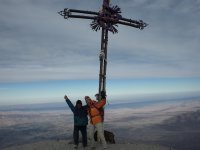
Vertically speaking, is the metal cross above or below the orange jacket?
above

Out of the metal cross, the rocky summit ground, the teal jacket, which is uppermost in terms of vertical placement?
the metal cross

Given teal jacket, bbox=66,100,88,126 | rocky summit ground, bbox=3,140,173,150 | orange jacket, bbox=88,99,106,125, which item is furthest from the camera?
rocky summit ground, bbox=3,140,173,150

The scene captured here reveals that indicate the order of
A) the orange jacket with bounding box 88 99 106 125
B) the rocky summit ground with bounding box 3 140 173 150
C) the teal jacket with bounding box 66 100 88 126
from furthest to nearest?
the rocky summit ground with bounding box 3 140 173 150 → the teal jacket with bounding box 66 100 88 126 → the orange jacket with bounding box 88 99 106 125

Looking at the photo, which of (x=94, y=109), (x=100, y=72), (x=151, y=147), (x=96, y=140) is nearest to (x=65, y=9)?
(x=100, y=72)

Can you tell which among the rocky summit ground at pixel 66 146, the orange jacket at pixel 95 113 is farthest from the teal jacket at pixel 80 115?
the rocky summit ground at pixel 66 146

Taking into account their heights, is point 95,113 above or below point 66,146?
above

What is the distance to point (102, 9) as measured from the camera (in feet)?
80.6

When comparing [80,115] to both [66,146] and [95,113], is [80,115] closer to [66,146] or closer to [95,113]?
[95,113]

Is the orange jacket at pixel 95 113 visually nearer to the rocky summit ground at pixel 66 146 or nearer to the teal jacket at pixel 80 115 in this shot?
the teal jacket at pixel 80 115

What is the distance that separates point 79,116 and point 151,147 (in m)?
6.41

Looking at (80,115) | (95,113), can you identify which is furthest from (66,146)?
(95,113)

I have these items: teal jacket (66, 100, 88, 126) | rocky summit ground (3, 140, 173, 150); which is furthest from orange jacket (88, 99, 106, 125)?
rocky summit ground (3, 140, 173, 150)

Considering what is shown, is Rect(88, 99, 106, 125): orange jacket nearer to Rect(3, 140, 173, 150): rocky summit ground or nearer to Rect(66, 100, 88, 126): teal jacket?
Rect(66, 100, 88, 126): teal jacket

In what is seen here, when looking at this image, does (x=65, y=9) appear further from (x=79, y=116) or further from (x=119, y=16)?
(x=79, y=116)
